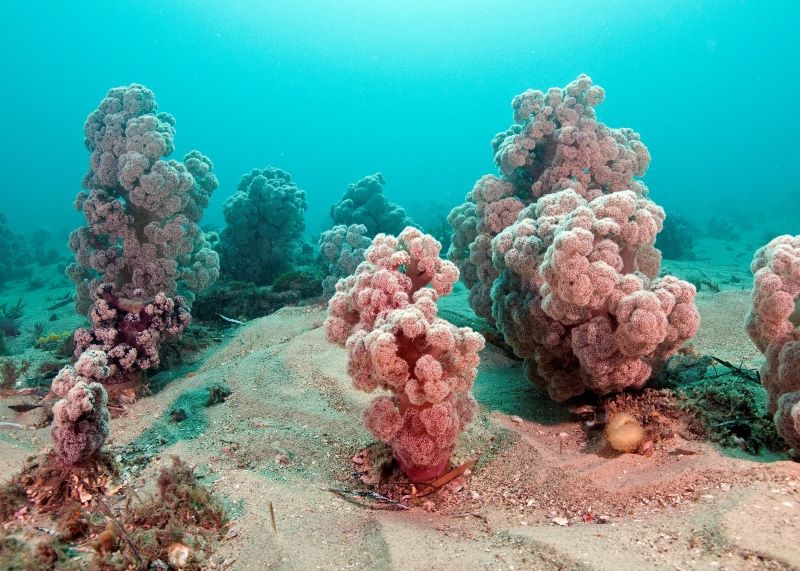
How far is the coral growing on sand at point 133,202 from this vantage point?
7820mm

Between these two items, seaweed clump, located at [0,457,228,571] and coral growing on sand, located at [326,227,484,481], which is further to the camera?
coral growing on sand, located at [326,227,484,481]

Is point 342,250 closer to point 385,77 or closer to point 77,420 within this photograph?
point 77,420

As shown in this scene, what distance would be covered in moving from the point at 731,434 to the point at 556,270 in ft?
6.53

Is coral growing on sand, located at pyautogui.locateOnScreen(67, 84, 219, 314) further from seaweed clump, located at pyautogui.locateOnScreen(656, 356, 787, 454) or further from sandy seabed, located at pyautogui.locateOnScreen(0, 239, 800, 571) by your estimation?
seaweed clump, located at pyautogui.locateOnScreen(656, 356, 787, 454)

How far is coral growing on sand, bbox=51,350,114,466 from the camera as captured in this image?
12.7ft

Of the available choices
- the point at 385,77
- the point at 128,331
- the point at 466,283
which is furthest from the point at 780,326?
the point at 385,77

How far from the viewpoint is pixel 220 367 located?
7.55 metres

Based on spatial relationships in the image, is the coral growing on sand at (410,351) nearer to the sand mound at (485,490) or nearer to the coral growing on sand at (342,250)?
the sand mound at (485,490)

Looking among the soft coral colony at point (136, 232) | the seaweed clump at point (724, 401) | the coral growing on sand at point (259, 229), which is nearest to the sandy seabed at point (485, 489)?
the seaweed clump at point (724, 401)

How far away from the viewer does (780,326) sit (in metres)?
3.70

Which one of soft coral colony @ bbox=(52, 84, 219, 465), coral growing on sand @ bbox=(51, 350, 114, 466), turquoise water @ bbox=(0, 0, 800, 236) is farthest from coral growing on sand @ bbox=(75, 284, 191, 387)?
turquoise water @ bbox=(0, 0, 800, 236)

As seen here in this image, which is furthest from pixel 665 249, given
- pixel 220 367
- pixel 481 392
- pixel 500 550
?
pixel 500 550

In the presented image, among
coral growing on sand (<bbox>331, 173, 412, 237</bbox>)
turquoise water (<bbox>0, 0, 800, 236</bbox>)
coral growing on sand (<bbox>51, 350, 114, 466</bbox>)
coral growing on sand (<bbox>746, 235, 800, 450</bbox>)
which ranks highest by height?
turquoise water (<bbox>0, 0, 800, 236</bbox>)

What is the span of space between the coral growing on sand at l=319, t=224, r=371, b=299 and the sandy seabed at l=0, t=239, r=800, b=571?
4.99m
